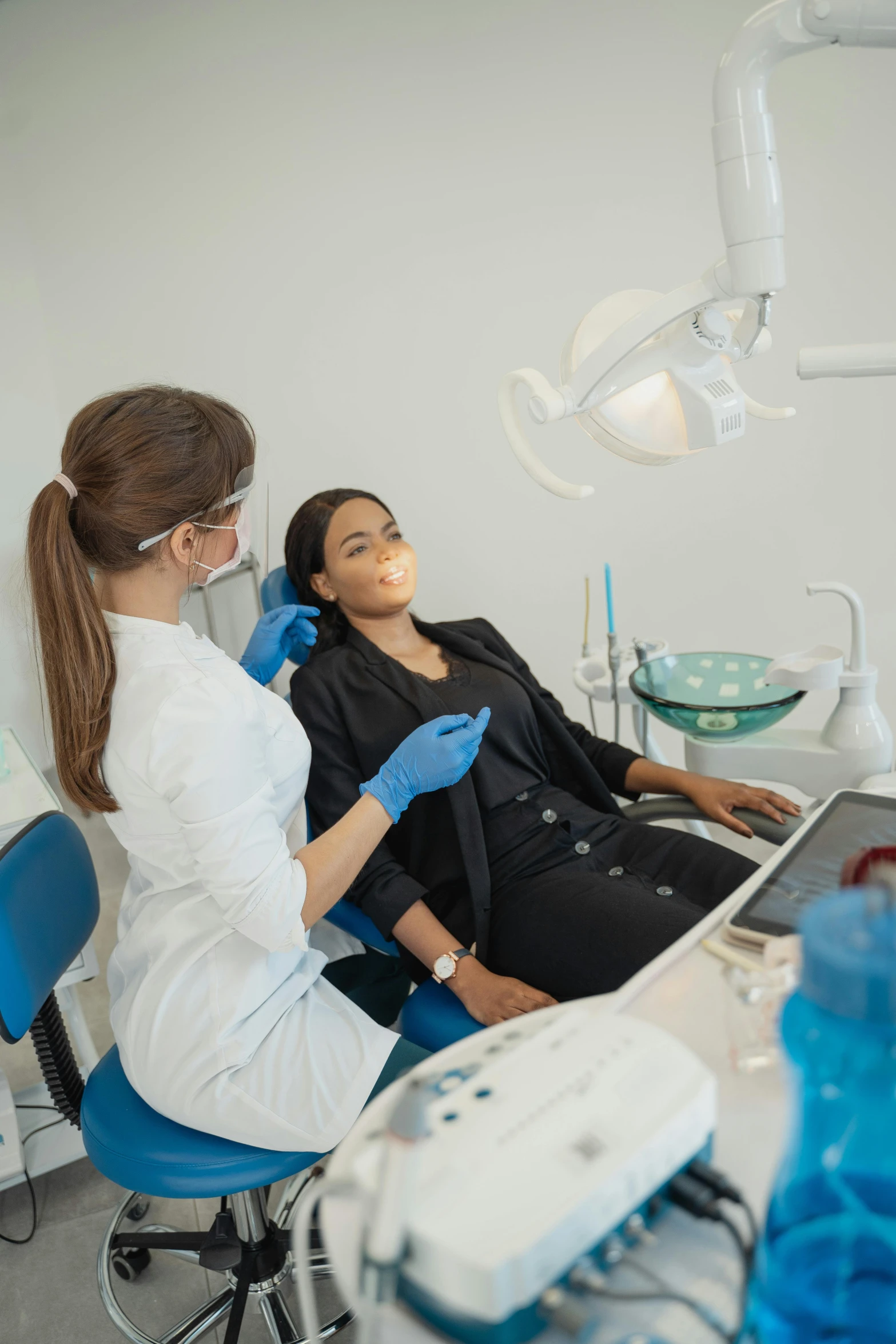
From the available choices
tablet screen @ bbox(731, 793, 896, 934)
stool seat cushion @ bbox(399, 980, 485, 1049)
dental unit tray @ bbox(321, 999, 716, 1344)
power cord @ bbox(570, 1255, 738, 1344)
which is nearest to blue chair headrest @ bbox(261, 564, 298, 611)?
stool seat cushion @ bbox(399, 980, 485, 1049)

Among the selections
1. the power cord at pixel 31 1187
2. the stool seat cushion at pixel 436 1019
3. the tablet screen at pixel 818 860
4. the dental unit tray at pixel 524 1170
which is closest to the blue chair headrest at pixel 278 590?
the stool seat cushion at pixel 436 1019

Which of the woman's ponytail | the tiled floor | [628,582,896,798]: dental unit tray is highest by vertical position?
the woman's ponytail

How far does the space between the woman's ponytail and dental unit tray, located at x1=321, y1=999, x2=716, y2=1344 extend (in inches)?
25.9

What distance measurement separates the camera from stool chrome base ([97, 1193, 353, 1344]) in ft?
4.62

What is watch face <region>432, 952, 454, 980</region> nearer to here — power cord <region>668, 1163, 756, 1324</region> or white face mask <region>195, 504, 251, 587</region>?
white face mask <region>195, 504, 251, 587</region>

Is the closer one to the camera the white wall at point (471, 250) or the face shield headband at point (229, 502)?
the face shield headband at point (229, 502)

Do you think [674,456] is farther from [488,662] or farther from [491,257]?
[491,257]

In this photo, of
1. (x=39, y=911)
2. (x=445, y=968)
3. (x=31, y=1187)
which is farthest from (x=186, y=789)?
(x=31, y=1187)

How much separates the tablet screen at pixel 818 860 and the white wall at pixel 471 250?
4.98ft

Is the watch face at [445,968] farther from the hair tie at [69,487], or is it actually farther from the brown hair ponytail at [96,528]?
the hair tie at [69,487]

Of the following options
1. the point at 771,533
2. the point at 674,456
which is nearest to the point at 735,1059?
the point at 674,456

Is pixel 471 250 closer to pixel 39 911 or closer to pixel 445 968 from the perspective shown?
pixel 445 968

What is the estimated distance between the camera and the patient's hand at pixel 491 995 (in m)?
1.37

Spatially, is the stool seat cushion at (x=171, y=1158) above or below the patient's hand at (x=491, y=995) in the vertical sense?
below
